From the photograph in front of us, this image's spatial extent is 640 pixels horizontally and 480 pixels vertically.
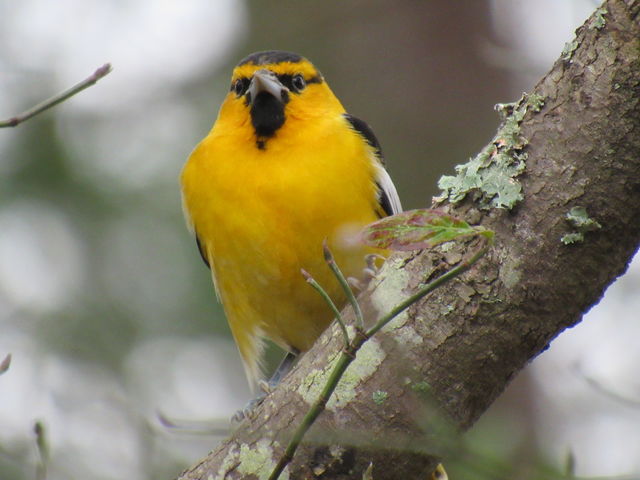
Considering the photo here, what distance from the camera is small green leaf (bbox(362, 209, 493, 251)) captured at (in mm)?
2355

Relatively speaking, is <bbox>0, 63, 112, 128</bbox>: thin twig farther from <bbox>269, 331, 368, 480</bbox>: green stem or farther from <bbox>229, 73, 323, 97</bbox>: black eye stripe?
<bbox>229, 73, 323, 97</bbox>: black eye stripe

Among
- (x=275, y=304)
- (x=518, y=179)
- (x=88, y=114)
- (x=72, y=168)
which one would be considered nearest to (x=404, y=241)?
(x=518, y=179)

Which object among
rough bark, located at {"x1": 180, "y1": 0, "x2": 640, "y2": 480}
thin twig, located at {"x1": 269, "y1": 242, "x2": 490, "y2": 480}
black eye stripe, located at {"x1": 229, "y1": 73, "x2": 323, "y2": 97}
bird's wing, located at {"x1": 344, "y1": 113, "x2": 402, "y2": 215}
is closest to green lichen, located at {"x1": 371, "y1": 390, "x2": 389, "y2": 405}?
rough bark, located at {"x1": 180, "y1": 0, "x2": 640, "y2": 480}

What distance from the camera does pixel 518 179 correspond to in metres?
2.89

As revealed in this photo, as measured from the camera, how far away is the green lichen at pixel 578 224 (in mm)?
2777

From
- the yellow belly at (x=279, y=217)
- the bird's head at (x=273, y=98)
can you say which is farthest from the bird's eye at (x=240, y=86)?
the yellow belly at (x=279, y=217)

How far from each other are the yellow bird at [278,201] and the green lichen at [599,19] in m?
1.78

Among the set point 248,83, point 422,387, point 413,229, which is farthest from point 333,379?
point 248,83

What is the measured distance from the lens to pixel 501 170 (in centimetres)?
290

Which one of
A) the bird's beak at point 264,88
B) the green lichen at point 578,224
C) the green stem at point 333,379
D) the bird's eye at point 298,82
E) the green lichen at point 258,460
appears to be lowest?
the green lichen at point 258,460

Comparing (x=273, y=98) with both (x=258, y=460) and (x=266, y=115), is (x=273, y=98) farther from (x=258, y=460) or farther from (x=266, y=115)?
(x=258, y=460)

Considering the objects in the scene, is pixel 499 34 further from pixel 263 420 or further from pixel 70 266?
pixel 263 420

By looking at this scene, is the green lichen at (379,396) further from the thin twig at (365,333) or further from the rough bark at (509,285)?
the thin twig at (365,333)

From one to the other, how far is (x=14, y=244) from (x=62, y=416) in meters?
1.86
